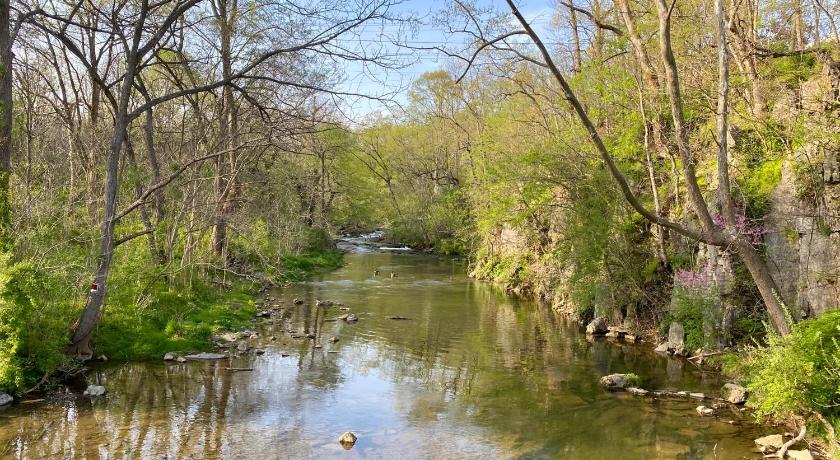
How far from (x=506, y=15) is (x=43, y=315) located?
9465mm

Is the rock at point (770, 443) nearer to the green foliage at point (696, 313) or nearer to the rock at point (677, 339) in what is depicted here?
the green foliage at point (696, 313)

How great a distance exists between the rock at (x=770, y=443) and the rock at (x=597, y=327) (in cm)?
842

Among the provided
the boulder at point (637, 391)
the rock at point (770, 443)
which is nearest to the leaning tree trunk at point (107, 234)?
the boulder at point (637, 391)

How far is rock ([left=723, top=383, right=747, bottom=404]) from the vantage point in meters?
11.3

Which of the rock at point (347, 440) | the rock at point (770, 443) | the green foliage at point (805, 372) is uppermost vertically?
the green foliage at point (805, 372)

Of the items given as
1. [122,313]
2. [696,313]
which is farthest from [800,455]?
[122,313]

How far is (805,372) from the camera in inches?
340

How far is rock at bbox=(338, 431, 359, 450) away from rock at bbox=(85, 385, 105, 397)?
4.50m

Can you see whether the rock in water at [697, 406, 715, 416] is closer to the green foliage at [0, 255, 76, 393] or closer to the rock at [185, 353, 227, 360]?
the rock at [185, 353, 227, 360]

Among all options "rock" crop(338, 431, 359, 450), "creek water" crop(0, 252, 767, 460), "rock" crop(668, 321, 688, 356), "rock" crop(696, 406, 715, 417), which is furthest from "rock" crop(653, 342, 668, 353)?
"rock" crop(338, 431, 359, 450)

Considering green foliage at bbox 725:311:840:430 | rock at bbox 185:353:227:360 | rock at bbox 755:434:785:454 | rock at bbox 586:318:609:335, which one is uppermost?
green foliage at bbox 725:311:840:430

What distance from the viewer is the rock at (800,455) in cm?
844

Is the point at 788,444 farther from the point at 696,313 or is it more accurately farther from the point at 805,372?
the point at 696,313

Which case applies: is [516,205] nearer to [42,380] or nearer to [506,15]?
[506,15]
